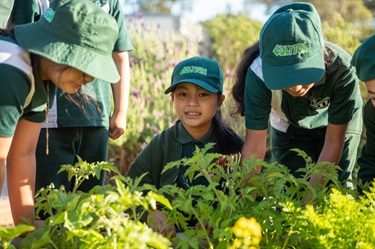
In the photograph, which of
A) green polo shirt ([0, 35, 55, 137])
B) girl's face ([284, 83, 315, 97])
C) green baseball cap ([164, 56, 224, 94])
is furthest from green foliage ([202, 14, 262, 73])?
green polo shirt ([0, 35, 55, 137])

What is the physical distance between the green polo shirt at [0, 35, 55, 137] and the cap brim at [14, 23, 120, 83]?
0.04m

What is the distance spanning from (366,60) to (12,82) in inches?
50.7

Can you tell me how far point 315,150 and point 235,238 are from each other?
1.39 m

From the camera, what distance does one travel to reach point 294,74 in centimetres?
259

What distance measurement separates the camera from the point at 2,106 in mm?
2004

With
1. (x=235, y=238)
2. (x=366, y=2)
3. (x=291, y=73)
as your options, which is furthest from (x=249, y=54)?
(x=366, y=2)

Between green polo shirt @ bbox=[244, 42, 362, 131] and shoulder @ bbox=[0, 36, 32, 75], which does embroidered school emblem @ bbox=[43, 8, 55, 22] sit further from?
green polo shirt @ bbox=[244, 42, 362, 131]

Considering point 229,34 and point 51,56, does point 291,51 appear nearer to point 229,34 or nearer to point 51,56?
point 51,56

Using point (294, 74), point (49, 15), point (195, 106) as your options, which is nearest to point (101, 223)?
point (49, 15)

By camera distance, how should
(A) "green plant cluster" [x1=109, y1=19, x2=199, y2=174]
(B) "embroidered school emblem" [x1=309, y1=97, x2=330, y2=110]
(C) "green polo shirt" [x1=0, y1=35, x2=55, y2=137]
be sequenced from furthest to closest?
(A) "green plant cluster" [x1=109, y1=19, x2=199, y2=174] < (B) "embroidered school emblem" [x1=309, y1=97, x2=330, y2=110] < (C) "green polo shirt" [x1=0, y1=35, x2=55, y2=137]

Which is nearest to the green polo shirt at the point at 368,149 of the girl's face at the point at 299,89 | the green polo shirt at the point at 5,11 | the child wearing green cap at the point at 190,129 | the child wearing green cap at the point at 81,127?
the girl's face at the point at 299,89

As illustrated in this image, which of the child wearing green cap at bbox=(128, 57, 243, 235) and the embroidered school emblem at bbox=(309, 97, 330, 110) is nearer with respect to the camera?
the embroidered school emblem at bbox=(309, 97, 330, 110)

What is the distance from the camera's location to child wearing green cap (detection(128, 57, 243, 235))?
318cm

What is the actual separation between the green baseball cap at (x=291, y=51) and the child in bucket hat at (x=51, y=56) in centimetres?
77
